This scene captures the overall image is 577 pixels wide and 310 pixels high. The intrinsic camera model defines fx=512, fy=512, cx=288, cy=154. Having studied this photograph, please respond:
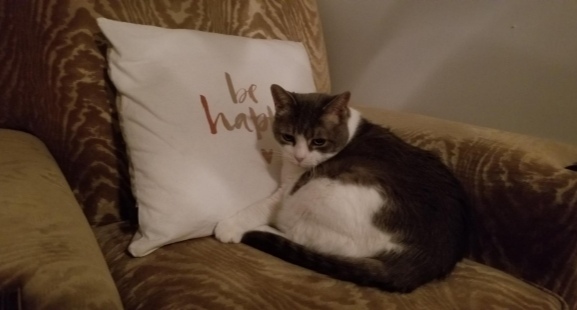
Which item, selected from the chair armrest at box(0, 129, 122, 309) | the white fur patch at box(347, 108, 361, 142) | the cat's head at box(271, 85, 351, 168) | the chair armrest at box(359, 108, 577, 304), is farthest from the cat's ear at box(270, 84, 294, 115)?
the chair armrest at box(0, 129, 122, 309)

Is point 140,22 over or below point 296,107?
over

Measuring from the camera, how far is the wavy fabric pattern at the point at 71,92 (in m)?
1.07

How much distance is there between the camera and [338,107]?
115cm

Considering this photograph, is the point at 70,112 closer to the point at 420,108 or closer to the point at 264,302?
the point at 264,302

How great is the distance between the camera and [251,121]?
1164 millimetres

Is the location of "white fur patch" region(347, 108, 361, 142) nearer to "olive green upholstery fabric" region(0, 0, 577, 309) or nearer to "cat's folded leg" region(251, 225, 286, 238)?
"olive green upholstery fabric" region(0, 0, 577, 309)

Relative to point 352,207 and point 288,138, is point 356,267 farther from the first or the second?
point 288,138

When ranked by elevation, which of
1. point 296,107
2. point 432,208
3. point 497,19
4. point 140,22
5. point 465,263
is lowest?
point 465,263

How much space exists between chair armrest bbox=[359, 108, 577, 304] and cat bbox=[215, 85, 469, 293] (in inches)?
2.3

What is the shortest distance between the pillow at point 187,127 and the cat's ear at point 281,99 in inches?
2.0

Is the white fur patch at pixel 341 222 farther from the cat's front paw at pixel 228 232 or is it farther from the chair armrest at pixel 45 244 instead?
the chair armrest at pixel 45 244

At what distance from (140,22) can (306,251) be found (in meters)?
0.63

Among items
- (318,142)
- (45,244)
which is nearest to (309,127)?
(318,142)

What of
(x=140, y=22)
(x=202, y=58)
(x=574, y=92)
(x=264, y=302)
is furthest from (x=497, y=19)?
(x=264, y=302)
